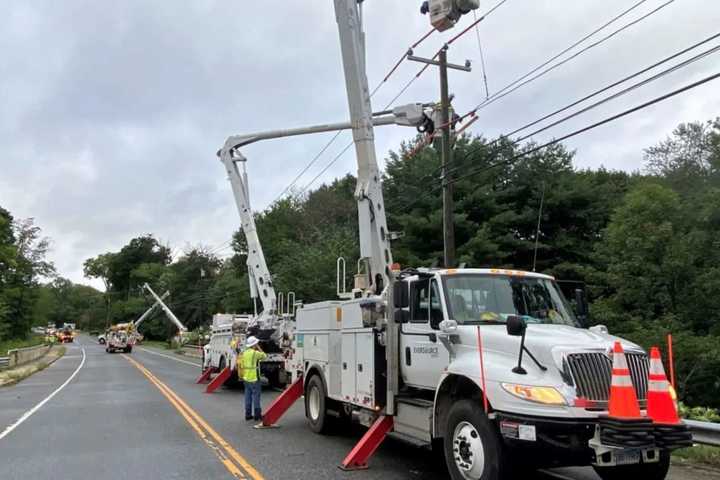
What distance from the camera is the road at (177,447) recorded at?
312 inches

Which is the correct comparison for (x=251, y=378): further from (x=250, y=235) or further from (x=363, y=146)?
(x=250, y=235)

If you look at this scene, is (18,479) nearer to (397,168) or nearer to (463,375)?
(463,375)

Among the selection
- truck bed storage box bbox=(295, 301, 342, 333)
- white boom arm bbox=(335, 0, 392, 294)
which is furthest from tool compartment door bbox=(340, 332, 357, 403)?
white boom arm bbox=(335, 0, 392, 294)

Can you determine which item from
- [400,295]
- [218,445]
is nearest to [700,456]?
[400,295]

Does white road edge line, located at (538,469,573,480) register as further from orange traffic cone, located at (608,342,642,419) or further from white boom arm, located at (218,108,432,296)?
white boom arm, located at (218,108,432,296)

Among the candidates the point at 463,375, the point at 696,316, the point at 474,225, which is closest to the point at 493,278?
the point at 463,375

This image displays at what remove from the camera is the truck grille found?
594cm

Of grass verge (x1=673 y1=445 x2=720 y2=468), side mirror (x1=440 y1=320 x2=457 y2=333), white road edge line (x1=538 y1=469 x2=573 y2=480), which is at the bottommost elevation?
white road edge line (x1=538 y1=469 x2=573 y2=480)

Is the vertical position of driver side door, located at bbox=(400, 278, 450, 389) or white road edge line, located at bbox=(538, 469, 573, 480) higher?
driver side door, located at bbox=(400, 278, 450, 389)

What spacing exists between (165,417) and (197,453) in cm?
449

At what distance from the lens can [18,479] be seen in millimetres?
7836

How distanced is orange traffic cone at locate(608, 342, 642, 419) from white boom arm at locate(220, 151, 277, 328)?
14521 mm

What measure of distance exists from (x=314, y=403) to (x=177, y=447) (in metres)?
2.48

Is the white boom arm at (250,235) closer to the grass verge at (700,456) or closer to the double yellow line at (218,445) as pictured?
the double yellow line at (218,445)
